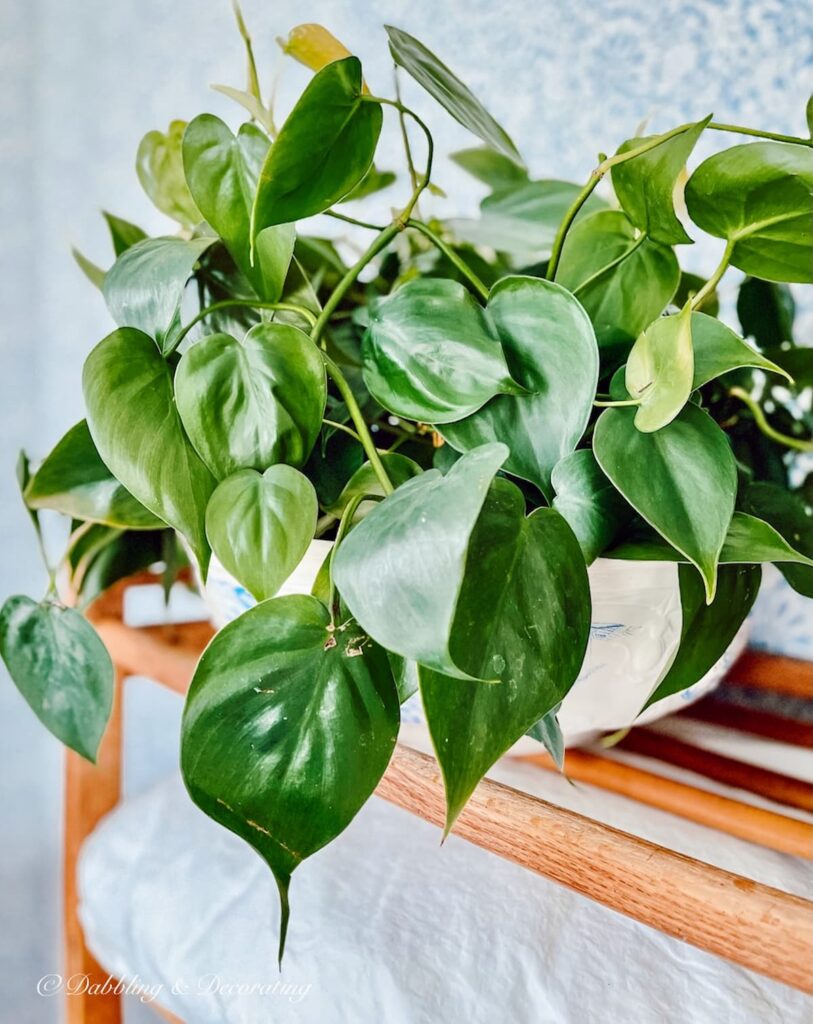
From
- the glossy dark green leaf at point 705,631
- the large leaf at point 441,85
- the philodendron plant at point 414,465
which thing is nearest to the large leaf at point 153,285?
the philodendron plant at point 414,465

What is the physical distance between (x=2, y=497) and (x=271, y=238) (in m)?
0.75

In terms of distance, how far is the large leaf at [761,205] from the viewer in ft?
0.85

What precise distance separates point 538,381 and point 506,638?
97 mm

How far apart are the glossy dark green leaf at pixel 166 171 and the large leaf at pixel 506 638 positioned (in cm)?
31

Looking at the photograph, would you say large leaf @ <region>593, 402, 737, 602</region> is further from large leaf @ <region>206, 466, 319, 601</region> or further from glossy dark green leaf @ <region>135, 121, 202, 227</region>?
glossy dark green leaf @ <region>135, 121, 202, 227</region>

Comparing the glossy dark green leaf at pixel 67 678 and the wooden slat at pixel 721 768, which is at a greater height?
the glossy dark green leaf at pixel 67 678

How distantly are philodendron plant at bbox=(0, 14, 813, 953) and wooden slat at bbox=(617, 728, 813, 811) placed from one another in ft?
0.58

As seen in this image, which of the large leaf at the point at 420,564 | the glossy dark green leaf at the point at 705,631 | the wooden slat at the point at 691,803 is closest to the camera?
the large leaf at the point at 420,564

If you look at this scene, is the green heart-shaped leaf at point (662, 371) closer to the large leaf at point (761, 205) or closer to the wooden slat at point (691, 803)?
the large leaf at point (761, 205)

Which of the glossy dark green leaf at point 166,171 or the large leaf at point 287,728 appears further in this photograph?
the glossy dark green leaf at point 166,171

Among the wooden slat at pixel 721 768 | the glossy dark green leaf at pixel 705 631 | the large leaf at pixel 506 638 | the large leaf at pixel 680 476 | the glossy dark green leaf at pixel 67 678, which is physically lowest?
the wooden slat at pixel 721 768

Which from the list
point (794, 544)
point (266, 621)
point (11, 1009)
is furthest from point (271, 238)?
point (11, 1009)

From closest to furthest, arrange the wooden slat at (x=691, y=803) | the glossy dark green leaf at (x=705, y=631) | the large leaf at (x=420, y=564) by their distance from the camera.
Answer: the large leaf at (x=420, y=564) < the glossy dark green leaf at (x=705, y=631) < the wooden slat at (x=691, y=803)

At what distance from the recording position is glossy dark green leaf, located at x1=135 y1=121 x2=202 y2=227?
0.44m
